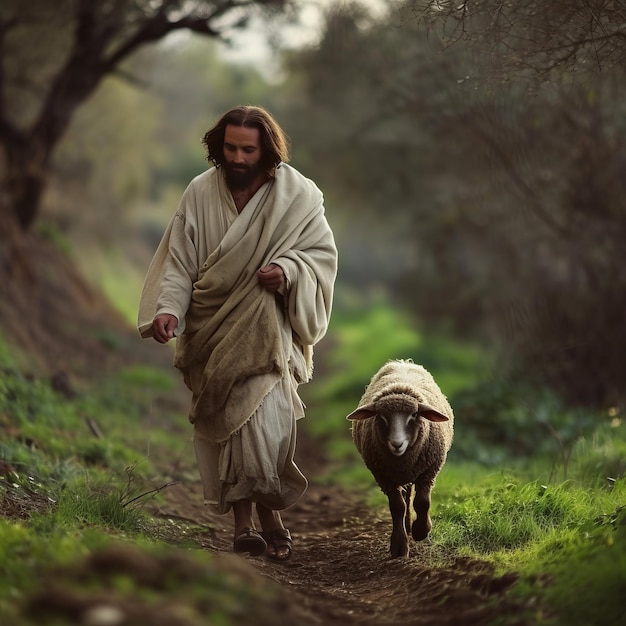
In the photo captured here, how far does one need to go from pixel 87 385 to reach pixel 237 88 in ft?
91.2

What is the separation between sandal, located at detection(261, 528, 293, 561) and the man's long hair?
253 cm

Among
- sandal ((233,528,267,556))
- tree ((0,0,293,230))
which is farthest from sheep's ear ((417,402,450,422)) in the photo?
tree ((0,0,293,230))

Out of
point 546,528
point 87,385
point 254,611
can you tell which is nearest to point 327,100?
point 87,385

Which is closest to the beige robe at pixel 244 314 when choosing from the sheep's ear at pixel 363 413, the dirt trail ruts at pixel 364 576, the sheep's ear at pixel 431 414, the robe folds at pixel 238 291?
the robe folds at pixel 238 291

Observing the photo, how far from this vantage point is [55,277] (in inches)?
679

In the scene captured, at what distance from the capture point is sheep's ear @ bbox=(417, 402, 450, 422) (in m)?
5.62

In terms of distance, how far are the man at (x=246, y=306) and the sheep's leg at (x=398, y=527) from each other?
2.08 ft

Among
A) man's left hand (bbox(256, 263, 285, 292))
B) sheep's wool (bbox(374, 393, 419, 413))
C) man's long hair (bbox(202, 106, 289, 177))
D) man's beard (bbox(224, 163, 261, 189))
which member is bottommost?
sheep's wool (bbox(374, 393, 419, 413))

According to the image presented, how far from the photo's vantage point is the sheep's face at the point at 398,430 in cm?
545

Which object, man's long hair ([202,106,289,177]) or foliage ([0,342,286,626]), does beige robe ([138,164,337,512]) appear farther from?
foliage ([0,342,286,626])

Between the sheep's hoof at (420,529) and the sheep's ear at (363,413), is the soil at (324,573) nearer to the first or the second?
the sheep's hoof at (420,529)

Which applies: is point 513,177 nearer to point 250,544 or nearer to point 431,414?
A: point 431,414

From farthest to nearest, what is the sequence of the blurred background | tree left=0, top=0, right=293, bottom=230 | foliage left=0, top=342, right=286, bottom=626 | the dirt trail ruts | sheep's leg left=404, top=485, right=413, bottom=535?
tree left=0, top=0, right=293, bottom=230
the blurred background
sheep's leg left=404, top=485, right=413, bottom=535
the dirt trail ruts
foliage left=0, top=342, right=286, bottom=626

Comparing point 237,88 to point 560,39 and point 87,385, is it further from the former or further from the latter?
point 560,39
